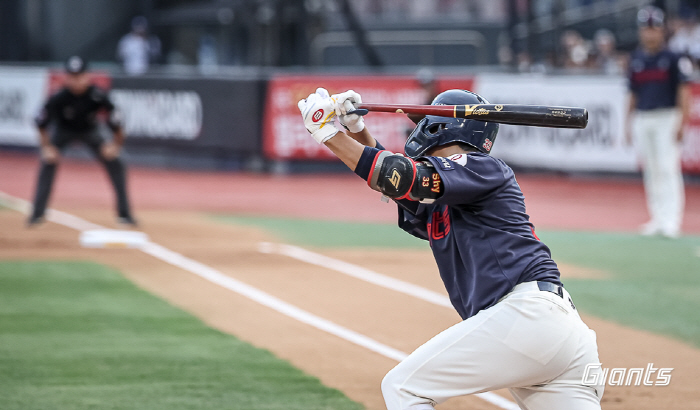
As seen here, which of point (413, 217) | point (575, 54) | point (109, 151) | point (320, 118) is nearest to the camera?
point (320, 118)

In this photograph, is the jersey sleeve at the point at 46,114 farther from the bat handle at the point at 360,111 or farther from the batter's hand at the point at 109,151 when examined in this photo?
the bat handle at the point at 360,111

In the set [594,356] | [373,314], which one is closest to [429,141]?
[594,356]

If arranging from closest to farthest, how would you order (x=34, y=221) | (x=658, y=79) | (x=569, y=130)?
(x=658, y=79) < (x=34, y=221) < (x=569, y=130)

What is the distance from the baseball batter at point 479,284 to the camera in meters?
3.49

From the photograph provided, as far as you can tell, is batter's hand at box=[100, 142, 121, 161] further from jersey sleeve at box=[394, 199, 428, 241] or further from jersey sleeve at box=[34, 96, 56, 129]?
jersey sleeve at box=[394, 199, 428, 241]

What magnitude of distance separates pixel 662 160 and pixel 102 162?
7.17m

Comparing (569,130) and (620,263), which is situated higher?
(569,130)

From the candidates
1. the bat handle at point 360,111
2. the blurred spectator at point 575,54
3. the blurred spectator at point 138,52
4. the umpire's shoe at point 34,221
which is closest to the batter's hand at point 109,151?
the umpire's shoe at point 34,221

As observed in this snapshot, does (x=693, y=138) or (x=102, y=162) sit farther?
(x=693, y=138)

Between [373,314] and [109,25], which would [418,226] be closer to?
[373,314]

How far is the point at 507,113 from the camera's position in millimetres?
3803

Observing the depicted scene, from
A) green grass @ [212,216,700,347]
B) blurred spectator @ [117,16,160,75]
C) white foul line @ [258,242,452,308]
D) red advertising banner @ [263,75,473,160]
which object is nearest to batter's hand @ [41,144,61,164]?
green grass @ [212,216,700,347]

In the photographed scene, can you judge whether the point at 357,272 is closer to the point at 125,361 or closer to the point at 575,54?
the point at 125,361

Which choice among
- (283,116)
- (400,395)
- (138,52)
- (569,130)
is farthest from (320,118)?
(138,52)
